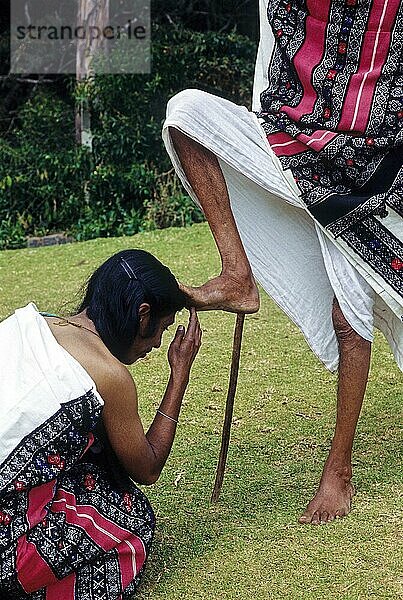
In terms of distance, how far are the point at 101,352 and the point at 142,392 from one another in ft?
6.22

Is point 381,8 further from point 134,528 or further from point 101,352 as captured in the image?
point 134,528

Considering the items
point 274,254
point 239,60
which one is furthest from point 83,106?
point 274,254

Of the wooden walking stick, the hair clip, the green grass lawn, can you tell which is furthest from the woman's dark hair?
the green grass lawn

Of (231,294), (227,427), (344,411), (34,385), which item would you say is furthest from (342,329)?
(34,385)

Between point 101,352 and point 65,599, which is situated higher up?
point 101,352

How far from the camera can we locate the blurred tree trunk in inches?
381

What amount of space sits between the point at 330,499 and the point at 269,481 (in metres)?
0.35

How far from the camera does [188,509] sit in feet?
11.3

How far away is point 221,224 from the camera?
3.44 meters

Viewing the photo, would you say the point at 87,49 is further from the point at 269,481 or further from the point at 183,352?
the point at 183,352

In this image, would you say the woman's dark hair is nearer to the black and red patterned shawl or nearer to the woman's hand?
the woman's hand

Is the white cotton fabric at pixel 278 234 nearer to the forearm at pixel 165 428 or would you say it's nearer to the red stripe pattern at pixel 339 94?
the red stripe pattern at pixel 339 94

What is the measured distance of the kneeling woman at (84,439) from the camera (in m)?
2.64

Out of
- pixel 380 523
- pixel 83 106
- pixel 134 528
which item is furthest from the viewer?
pixel 83 106
